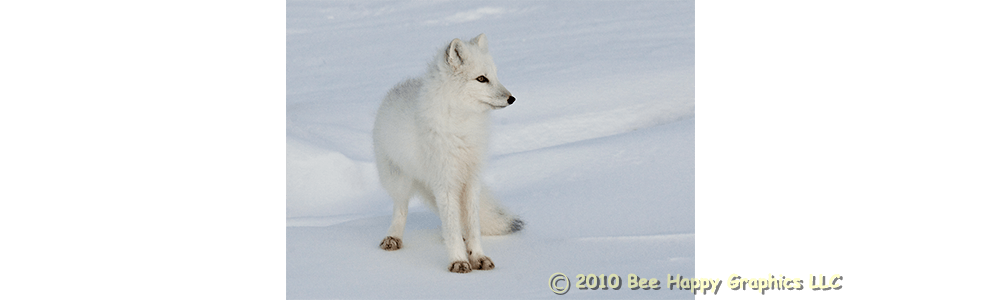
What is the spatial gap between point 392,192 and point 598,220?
1.47 metres

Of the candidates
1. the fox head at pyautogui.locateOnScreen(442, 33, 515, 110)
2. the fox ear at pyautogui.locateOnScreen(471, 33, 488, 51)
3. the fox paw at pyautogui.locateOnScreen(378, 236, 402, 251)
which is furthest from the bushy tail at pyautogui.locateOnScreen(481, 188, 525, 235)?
the fox ear at pyautogui.locateOnScreen(471, 33, 488, 51)

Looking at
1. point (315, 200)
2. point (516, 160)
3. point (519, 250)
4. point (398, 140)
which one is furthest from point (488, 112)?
point (315, 200)

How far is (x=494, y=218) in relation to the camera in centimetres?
479

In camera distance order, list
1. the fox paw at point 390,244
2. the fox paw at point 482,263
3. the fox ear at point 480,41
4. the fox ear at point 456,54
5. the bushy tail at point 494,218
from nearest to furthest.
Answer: the fox ear at point 456,54, the fox paw at point 482,263, the fox ear at point 480,41, the fox paw at point 390,244, the bushy tail at point 494,218

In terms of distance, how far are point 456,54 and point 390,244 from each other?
1.35 metres

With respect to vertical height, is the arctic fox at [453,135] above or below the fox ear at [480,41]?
below

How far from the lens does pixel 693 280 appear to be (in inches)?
138

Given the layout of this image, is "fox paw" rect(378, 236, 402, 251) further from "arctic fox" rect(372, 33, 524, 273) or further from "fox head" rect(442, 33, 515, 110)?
"fox head" rect(442, 33, 515, 110)

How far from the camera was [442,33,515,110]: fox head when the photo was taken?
3947 mm

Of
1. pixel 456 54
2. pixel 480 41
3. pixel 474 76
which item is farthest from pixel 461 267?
pixel 480 41

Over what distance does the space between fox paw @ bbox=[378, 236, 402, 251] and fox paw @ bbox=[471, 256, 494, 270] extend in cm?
66

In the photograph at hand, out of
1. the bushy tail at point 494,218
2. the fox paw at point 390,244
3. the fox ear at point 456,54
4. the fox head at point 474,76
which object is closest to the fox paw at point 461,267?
the fox paw at point 390,244

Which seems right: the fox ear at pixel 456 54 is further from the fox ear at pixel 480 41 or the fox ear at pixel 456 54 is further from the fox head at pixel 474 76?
the fox ear at pixel 480 41

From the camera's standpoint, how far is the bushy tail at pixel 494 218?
4781 mm
